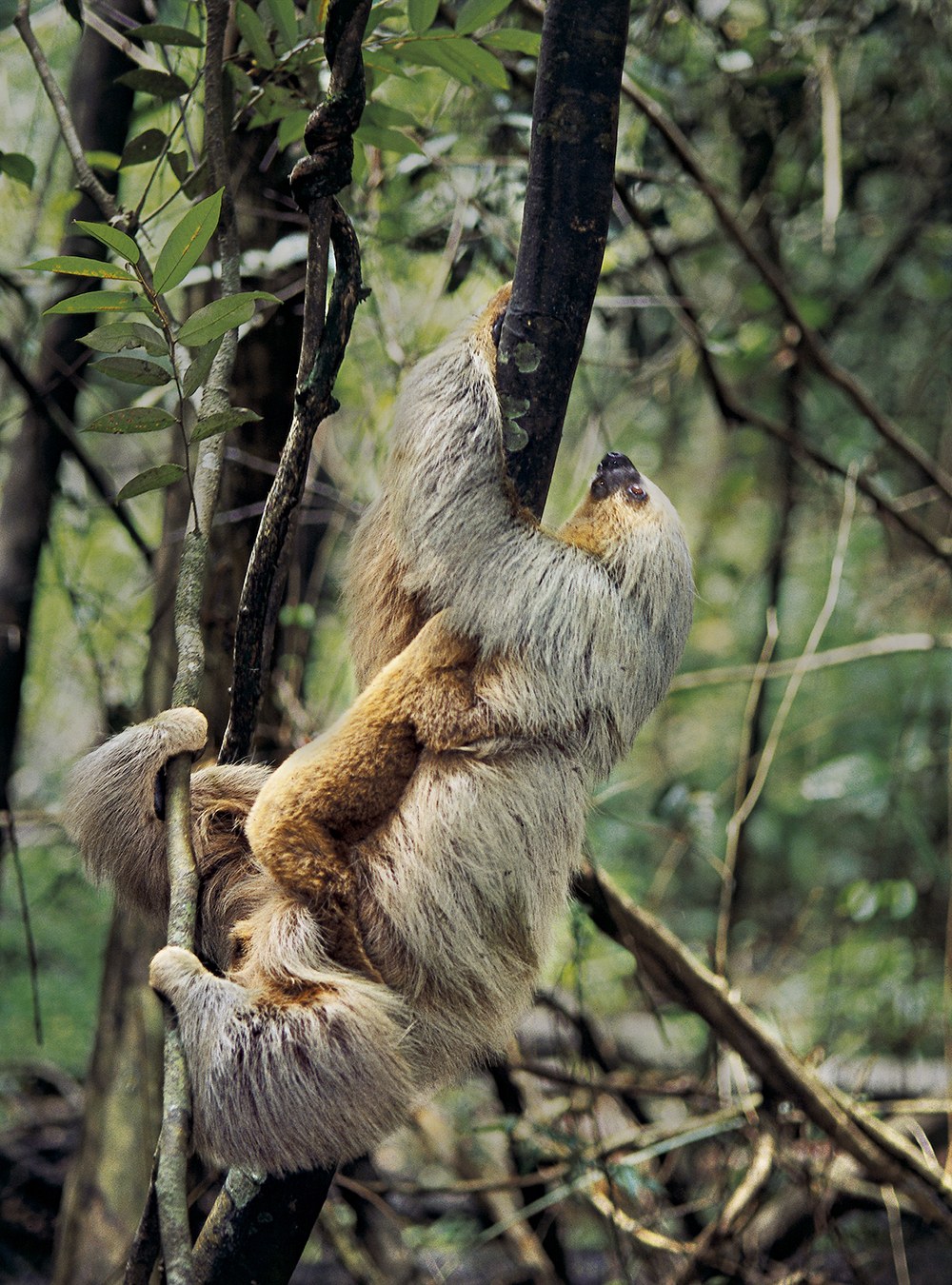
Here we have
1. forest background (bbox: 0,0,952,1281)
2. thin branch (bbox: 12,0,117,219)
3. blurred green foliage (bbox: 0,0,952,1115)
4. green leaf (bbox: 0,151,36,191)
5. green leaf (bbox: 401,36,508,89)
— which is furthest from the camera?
blurred green foliage (bbox: 0,0,952,1115)

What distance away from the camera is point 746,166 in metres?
4.96

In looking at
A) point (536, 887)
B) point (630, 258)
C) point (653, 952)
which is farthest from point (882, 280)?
point (536, 887)

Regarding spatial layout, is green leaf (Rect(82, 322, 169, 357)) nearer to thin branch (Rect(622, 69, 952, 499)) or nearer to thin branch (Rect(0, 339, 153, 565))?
thin branch (Rect(0, 339, 153, 565))

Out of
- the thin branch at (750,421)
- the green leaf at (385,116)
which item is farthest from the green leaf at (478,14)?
the thin branch at (750,421)

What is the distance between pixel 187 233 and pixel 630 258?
4.13m

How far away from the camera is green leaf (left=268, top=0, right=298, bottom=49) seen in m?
2.63

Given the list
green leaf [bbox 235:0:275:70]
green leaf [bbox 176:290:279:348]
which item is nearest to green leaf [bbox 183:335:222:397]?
green leaf [bbox 176:290:279:348]

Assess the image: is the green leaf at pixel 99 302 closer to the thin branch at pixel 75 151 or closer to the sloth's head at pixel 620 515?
the thin branch at pixel 75 151

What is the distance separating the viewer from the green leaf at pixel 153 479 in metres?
2.15

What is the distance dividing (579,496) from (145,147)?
91.2 inches

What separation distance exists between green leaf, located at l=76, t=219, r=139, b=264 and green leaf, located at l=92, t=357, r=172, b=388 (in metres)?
0.24

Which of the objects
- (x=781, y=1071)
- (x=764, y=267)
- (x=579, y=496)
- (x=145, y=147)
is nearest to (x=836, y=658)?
(x=579, y=496)

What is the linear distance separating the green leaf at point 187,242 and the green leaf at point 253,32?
33.1 inches

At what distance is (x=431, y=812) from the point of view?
2426 mm
